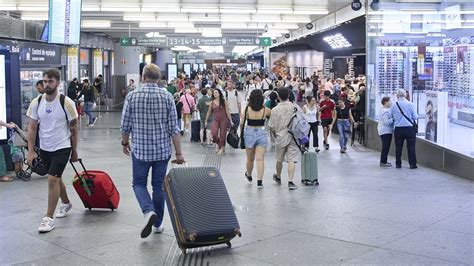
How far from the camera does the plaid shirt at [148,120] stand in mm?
5789

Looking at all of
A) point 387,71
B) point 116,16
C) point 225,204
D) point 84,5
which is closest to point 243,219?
point 225,204

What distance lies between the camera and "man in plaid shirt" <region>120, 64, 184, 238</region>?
19.0ft

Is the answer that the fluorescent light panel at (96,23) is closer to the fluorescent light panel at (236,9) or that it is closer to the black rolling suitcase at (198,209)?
the fluorescent light panel at (236,9)

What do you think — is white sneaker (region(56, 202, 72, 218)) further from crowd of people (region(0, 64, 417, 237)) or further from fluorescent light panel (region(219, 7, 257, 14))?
fluorescent light panel (region(219, 7, 257, 14))

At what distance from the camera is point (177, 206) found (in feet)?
17.6

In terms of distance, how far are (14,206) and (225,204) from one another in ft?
11.8

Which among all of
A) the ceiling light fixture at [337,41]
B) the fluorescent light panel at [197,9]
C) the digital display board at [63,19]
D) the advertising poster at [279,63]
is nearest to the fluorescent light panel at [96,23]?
the fluorescent light panel at [197,9]

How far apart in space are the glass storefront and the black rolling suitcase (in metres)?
6.31

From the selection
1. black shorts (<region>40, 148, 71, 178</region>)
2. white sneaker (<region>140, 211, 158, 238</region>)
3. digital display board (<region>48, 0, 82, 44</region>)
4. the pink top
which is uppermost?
digital display board (<region>48, 0, 82, 44</region>)

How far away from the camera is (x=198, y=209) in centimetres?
539

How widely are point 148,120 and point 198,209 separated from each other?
1060 millimetres

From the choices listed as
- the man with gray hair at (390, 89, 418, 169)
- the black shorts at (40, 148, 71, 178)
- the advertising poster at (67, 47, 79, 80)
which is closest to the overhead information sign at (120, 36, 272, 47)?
A: the advertising poster at (67, 47, 79, 80)

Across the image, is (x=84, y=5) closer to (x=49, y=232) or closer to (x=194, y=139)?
(x=194, y=139)

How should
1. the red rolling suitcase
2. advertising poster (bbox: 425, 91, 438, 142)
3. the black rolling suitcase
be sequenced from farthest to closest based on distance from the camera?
advertising poster (bbox: 425, 91, 438, 142) < the red rolling suitcase < the black rolling suitcase
